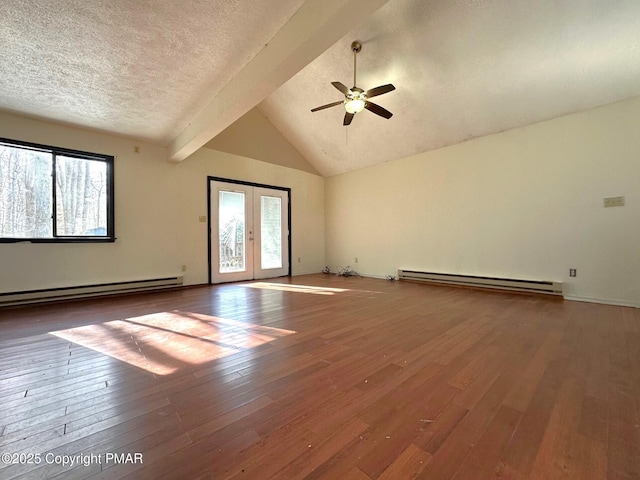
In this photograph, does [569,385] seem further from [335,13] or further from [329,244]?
[329,244]

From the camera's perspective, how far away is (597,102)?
3699 millimetres

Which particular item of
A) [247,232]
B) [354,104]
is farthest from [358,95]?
[247,232]

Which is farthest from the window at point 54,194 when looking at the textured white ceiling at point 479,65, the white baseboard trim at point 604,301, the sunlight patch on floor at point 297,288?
the white baseboard trim at point 604,301

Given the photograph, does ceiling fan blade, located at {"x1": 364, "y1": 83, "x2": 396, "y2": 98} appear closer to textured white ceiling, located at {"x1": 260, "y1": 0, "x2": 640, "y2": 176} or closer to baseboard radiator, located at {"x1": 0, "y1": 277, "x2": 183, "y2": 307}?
textured white ceiling, located at {"x1": 260, "y1": 0, "x2": 640, "y2": 176}

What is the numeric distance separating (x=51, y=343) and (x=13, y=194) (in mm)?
2850

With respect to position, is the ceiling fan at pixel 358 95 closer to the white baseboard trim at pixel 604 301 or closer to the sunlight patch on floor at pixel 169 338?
the sunlight patch on floor at pixel 169 338

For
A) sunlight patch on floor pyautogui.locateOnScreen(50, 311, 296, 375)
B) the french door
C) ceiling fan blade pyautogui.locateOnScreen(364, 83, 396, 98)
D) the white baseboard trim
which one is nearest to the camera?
sunlight patch on floor pyautogui.locateOnScreen(50, 311, 296, 375)

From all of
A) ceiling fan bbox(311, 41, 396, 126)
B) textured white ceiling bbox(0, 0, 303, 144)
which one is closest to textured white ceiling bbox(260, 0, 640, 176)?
ceiling fan bbox(311, 41, 396, 126)

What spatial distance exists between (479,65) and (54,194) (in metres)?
6.61

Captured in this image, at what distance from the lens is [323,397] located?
1.50 meters

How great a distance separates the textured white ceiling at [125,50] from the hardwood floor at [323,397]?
2744mm

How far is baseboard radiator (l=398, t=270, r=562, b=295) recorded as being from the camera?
410cm

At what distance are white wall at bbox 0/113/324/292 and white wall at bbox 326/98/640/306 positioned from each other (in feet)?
11.9

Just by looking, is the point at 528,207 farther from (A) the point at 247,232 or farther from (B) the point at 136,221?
(B) the point at 136,221
